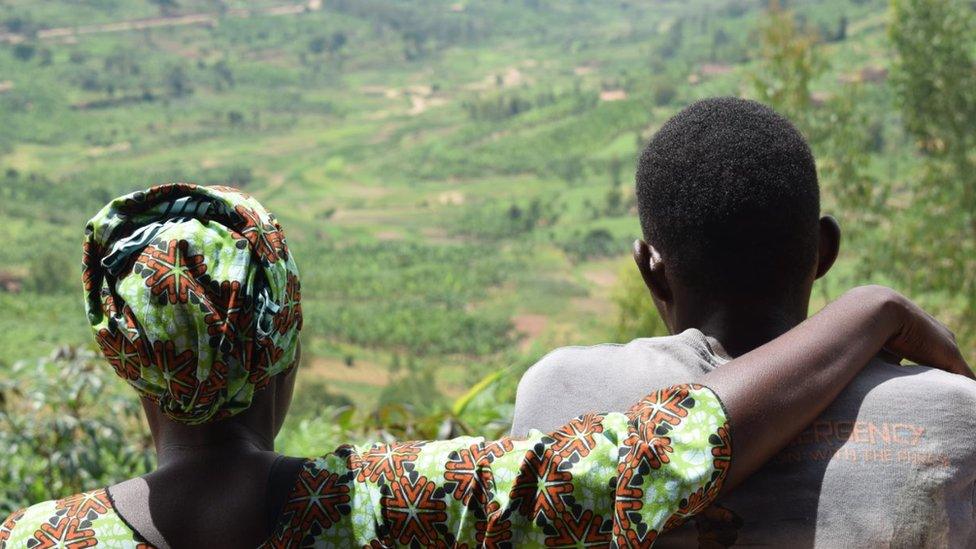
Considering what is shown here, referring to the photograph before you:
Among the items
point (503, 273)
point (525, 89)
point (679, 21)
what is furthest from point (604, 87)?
point (503, 273)

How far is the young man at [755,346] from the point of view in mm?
1206

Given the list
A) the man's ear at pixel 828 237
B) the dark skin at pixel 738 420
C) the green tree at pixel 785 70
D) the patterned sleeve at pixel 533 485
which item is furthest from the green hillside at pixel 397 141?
the patterned sleeve at pixel 533 485

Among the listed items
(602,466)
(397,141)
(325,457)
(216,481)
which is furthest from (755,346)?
(397,141)

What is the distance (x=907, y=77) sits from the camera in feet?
32.3

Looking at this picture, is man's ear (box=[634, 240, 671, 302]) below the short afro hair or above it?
below

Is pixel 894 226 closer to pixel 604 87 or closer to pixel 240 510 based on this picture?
pixel 240 510

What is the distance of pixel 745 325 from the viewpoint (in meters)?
1.36

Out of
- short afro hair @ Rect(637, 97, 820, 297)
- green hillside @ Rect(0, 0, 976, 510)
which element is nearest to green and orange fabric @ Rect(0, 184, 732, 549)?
short afro hair @ Rect(637, 97, 820, 297)

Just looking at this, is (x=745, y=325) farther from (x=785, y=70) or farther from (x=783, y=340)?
(x=785, y=70)

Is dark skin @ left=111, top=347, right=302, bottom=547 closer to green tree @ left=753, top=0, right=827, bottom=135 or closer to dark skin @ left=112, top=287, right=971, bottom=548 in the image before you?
dark skin @ left=112, top=287, right=971, bottom=548

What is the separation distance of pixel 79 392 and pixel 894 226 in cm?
887

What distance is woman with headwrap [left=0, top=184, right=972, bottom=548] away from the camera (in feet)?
3.83

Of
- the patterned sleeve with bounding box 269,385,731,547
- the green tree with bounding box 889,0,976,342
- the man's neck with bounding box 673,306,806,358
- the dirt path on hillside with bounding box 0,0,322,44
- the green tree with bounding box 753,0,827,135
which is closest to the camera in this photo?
the patterned sleeve with bounding box 269,385,731,547

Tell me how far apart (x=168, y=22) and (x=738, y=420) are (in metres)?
82.0
